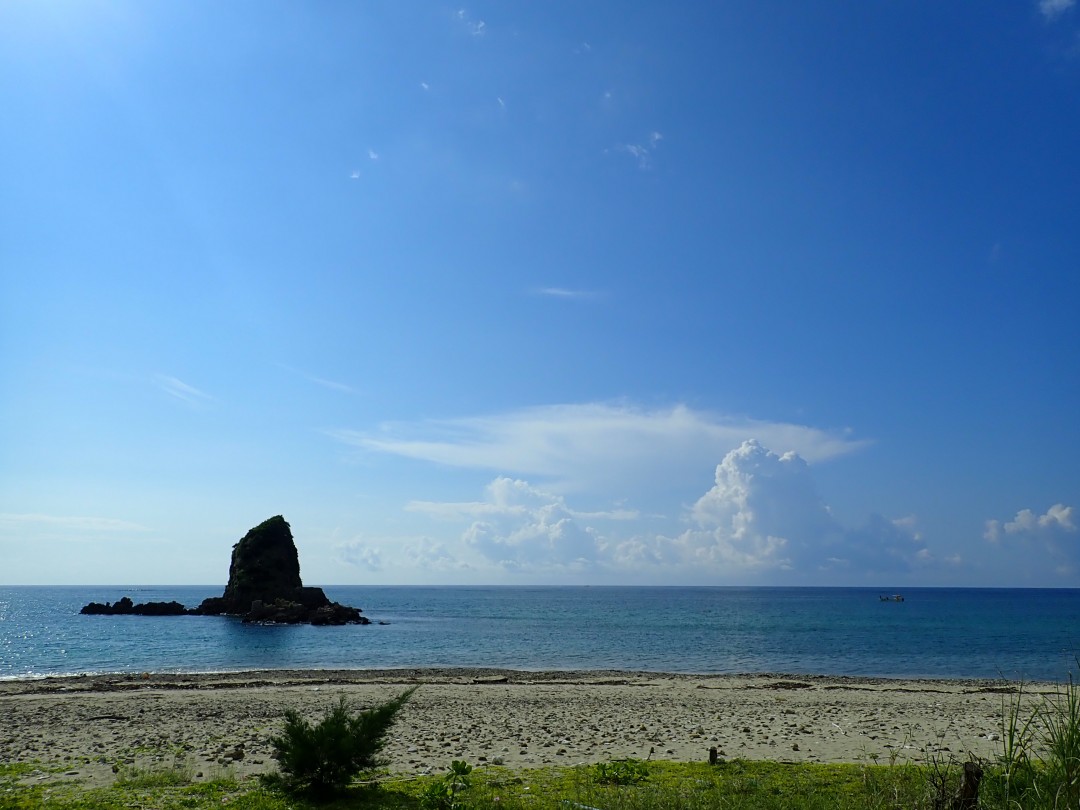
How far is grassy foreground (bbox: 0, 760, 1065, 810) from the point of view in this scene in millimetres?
10367

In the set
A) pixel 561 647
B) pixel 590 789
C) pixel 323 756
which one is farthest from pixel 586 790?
pixel 561 647

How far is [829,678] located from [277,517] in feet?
369

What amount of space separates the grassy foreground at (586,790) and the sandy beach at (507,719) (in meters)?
1.10

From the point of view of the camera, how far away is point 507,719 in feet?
76.1

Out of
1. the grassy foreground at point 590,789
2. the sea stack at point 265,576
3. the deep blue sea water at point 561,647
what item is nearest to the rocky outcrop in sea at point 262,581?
the sea stack at point 265,576

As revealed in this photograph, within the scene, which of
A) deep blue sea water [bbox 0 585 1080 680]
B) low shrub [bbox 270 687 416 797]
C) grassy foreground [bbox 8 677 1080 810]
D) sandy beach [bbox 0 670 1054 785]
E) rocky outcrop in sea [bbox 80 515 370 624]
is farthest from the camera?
rocky outcrop in sea [bbox 80 515 370 624]

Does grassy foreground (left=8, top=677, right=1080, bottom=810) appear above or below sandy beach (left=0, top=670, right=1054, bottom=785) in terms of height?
above

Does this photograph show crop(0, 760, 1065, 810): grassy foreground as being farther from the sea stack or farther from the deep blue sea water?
the sea stack

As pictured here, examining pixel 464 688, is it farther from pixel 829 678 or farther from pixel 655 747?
pixel 829 678

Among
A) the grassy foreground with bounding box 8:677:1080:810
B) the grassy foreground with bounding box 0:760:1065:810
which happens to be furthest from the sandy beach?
the grassy foreground with bounding box 0:760:1065:810

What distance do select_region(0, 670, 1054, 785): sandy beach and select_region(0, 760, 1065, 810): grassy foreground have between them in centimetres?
110

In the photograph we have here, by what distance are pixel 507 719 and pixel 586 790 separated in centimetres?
1212

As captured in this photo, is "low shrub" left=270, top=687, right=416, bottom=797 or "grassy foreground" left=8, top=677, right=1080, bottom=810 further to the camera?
"low shrub" left=270, top=687, right=416, bottom=797

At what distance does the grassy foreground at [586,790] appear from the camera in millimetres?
10367
